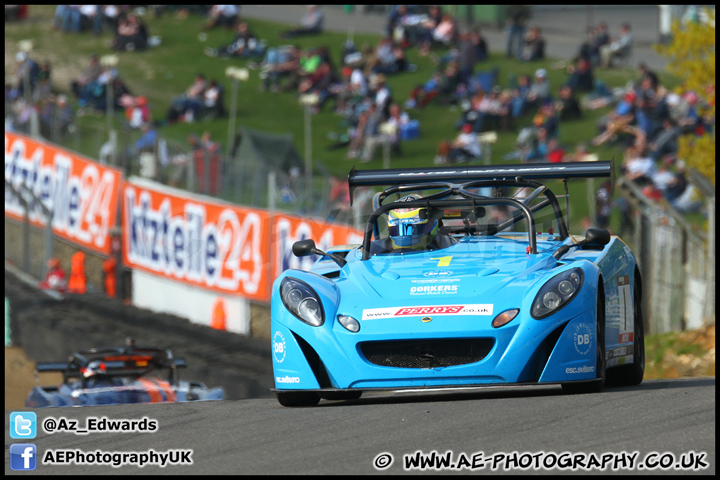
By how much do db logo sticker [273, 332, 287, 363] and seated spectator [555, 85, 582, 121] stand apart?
1836 centimetres

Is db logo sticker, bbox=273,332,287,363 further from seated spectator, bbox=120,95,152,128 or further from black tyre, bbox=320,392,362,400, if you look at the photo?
seated spectator, bbox=120,95,152,128

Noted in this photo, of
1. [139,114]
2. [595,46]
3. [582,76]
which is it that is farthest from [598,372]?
[595,46]

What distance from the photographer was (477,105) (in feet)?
82.7

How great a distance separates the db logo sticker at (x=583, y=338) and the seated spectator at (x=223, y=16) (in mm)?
29786

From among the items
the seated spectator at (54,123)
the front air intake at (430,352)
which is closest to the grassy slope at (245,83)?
the seated spectator at (54,123)

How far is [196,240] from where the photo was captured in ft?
63.5

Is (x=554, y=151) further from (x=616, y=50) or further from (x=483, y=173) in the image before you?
(x=483, y=173)

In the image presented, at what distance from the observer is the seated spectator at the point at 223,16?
35.1 meters

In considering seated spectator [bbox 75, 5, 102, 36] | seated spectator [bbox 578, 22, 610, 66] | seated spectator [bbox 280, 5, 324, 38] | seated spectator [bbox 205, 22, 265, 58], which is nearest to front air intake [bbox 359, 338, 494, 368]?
seated spectator [bbox 578, 22, 610, 66]

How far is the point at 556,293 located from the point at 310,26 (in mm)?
28266

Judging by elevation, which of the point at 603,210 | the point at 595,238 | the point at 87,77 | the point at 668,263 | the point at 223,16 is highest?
the point at 223,16

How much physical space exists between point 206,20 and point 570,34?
1109 centimetres

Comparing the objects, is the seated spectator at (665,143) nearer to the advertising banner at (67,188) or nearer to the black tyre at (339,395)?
the advertising banner at (67,188)

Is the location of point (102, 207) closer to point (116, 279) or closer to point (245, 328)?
point (116, 279)
